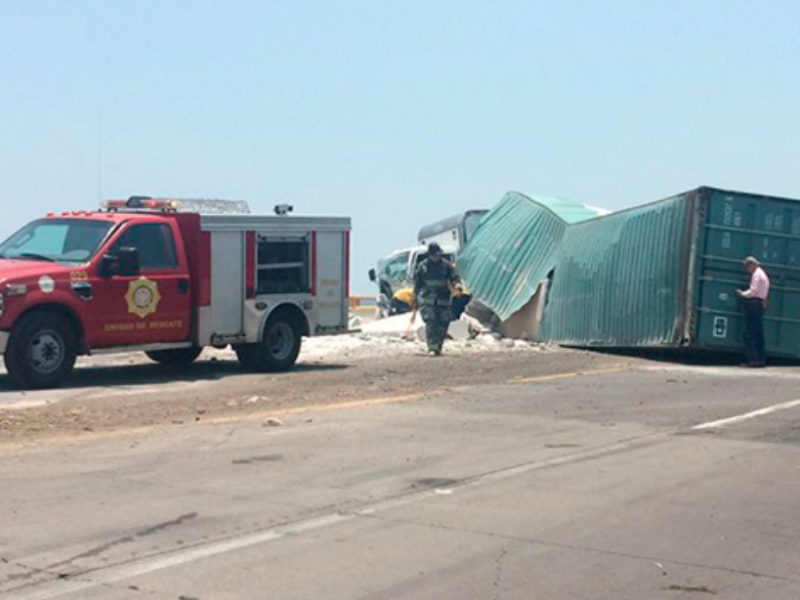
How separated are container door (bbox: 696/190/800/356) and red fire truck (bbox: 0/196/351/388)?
19.8 feet

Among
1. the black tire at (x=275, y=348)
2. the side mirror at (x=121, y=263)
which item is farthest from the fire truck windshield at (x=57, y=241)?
the black tire at (x=275, y=348)

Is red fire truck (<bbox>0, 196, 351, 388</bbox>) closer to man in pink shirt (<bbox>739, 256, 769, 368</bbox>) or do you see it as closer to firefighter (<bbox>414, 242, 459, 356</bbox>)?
firefighter (<bbox>414, 242, 459, 356</bbox>)

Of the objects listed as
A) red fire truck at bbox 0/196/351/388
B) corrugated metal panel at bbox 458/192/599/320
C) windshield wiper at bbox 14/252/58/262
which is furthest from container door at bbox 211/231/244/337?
corrugated metal panel at bbox 458/192/599/320

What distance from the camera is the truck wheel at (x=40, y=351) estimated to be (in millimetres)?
14242

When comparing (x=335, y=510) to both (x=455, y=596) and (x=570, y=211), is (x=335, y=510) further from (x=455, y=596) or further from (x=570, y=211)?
(x=570, y=211)

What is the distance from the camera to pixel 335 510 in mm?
8133

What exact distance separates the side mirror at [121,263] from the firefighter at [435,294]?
610 centimetres

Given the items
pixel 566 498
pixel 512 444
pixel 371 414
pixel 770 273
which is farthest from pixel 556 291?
pixel 566 498

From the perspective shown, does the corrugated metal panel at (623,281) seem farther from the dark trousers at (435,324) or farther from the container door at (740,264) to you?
the dark trousers at (435,324)

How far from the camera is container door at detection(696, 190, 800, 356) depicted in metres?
20.0

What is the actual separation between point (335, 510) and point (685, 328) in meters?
13.0

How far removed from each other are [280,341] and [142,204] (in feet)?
9.11

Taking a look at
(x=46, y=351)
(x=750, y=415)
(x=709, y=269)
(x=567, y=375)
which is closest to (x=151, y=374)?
(x=46, y=351)

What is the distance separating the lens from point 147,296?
15773mm
